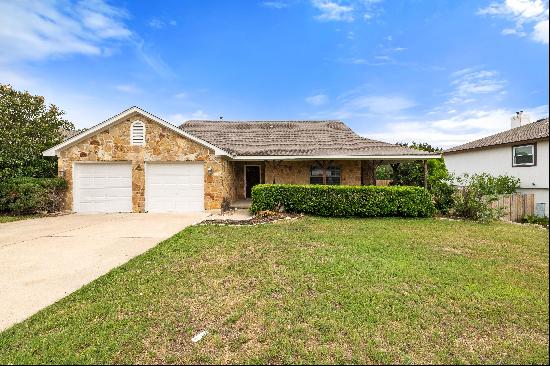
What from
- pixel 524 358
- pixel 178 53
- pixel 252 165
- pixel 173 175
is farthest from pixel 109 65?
pixel 524 358

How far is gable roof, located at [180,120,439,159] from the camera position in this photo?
48.0ft

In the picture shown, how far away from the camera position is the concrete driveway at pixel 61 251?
4586 millimetres

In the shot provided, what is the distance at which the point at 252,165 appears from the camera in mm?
18000

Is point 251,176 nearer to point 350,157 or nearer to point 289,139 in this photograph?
point 289,139

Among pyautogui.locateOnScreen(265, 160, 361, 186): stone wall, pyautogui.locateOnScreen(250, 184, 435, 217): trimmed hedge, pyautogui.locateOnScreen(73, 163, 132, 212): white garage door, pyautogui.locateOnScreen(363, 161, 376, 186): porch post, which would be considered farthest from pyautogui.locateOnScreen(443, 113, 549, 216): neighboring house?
pyautogui.locateOnScreen(73, 163, 132, 212): white garage door

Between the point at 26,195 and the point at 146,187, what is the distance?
4.39 meters

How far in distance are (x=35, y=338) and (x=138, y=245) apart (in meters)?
4.14

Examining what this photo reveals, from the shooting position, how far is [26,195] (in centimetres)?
1207

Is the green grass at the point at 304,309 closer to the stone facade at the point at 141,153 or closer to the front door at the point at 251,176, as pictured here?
the stone facade at the point at 141,153

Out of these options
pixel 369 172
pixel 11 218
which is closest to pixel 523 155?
pixel 369 172

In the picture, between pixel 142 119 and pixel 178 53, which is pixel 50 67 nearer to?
pixel 142 119

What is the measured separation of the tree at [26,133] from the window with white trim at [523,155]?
2277 cm

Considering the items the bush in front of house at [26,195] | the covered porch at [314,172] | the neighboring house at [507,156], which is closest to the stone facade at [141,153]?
the bush in front of house at [26,195]

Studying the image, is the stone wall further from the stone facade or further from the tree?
the tree
